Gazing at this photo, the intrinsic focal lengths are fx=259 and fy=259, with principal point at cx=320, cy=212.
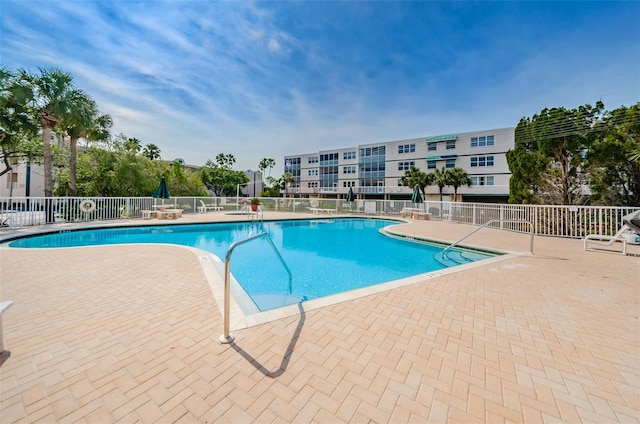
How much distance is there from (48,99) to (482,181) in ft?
130

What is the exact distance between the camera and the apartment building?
32.4 metres

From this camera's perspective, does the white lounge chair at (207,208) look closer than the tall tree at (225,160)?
Yes

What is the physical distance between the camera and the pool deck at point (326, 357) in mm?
1742

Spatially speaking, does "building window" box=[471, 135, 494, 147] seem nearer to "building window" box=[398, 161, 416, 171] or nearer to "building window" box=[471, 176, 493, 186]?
"building window" box=[471, 176, 493, 186]

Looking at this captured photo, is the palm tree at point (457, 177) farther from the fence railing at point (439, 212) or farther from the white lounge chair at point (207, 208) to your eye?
the white lounge chair at point (207, 208)

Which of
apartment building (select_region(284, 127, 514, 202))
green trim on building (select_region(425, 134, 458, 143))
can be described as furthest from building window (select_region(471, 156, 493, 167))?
green trim on building (select_region(425, 134, 458, 143))

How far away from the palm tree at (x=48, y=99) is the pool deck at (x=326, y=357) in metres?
11.9

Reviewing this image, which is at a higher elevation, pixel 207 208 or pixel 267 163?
pixel 267 163

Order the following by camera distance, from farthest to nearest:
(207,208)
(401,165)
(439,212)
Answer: (401,165)
(207,208)
(439,212)

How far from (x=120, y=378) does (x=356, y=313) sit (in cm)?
233

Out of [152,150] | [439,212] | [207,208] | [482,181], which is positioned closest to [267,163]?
[152,150]

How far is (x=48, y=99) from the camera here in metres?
12.1

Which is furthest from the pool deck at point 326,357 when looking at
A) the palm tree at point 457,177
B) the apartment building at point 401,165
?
the apartment building at point 401,165

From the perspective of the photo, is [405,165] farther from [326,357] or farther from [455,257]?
[326,357]
